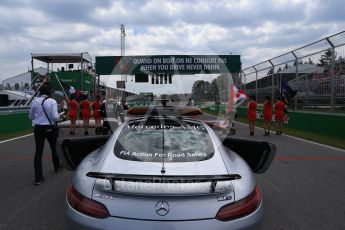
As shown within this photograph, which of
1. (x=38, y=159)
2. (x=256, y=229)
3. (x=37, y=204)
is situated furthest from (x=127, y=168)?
(x=38, y=159)

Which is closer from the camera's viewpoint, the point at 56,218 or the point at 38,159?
the point at 56,218

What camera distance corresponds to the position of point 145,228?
316cm

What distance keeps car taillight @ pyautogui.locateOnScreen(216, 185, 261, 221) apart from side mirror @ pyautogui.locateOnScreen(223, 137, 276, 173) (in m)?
1.61

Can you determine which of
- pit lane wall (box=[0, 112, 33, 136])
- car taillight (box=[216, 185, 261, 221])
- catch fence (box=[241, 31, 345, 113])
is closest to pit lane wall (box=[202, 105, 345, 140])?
catch fence (box=[241, 31, 345, 113])

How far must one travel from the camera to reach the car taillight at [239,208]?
3.28m

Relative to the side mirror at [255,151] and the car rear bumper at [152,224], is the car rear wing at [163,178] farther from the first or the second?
the side mirror at [255,151]

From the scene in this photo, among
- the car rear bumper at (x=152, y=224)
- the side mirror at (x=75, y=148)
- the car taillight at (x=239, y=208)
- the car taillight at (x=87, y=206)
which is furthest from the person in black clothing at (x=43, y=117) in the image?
the car taillight at (x=239, y=208)

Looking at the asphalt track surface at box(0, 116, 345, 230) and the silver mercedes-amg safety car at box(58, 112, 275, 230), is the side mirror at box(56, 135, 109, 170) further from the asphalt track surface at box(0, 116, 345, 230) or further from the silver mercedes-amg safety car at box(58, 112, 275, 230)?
the silver mercedes-amg safety car at box(58, 112, 275, 230)

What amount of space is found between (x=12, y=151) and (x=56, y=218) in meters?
7.06

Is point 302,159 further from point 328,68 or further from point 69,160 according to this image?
point 328,68

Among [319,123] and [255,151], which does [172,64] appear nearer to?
[319,123]

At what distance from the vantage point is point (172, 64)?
2472 cm

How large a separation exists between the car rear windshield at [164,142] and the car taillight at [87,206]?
0.57 metres

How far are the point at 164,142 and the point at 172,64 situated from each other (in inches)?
812
